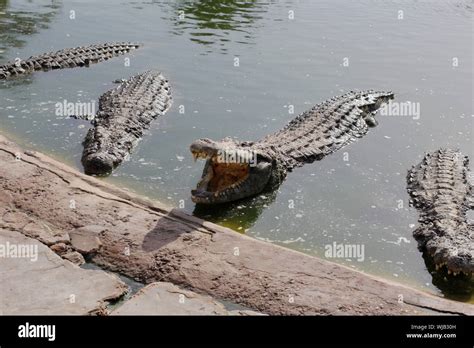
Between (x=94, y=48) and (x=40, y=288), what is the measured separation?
11287mm

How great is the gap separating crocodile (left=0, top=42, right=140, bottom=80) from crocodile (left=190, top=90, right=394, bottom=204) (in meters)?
6.63

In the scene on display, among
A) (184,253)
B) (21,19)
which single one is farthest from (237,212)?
(21,19)

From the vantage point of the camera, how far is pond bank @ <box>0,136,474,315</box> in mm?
6605

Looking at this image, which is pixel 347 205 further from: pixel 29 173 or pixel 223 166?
pixel 29 173

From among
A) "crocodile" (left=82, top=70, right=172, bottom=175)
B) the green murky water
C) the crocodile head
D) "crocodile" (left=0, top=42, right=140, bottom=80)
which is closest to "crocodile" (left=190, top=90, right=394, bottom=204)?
the crocodile head

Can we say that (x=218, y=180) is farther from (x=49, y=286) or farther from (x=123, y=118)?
(x=49, y=286)

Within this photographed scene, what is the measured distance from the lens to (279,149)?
10430 mm

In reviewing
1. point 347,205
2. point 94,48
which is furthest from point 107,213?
→ point 94,48

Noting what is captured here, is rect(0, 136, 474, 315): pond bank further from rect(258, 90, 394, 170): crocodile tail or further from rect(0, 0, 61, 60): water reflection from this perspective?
rect(0, 0, 61, 60): water reflection

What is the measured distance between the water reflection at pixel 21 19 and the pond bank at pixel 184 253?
346 inches

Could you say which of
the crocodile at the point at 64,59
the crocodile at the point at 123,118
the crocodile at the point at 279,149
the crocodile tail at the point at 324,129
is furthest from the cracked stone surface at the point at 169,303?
the crocodile at the point at 64,59

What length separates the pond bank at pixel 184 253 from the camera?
661 cm

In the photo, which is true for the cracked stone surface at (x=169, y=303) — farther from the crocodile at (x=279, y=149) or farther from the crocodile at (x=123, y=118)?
the crocodile at (x=123, y=118)

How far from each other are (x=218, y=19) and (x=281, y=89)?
24.2ft
